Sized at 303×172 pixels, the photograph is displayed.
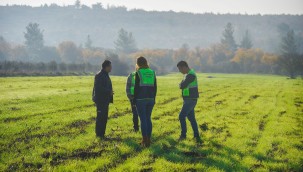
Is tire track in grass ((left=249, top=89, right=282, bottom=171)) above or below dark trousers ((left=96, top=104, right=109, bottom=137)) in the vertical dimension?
below

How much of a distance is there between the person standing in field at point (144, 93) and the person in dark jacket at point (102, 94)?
1.92 meters

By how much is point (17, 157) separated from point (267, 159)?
799cm

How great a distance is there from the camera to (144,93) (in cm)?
1109

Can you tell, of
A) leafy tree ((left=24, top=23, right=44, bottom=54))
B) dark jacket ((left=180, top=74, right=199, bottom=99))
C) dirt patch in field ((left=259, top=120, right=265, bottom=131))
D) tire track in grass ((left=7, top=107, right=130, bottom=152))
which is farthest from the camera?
leafy tree ((left=24, top=23, right=44, bottom=54))

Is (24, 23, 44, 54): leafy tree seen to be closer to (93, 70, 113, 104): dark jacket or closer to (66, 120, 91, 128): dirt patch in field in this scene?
(66, 120, 91, 128): dirt patch in field

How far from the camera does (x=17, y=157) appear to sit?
9789 mm

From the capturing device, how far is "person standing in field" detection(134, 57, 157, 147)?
11.1 metres

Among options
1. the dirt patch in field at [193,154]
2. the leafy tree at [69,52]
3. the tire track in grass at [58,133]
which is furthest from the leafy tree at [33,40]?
the dirt patch in field at [193,154]

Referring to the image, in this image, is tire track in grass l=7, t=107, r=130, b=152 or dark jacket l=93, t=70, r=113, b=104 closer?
tire track in grass l=7, t=107, r=130, b=152

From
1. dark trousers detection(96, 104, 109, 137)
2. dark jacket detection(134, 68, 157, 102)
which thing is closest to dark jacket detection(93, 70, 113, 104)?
dark trousers detection(96, 104, 109, 137)

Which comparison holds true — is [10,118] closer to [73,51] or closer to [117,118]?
[117,118]

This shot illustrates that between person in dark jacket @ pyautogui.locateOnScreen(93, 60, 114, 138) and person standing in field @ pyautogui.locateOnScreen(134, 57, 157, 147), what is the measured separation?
192cm

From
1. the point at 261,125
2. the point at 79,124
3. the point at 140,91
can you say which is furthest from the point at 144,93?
the point at 261,125

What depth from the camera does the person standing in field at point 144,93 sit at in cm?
1109
